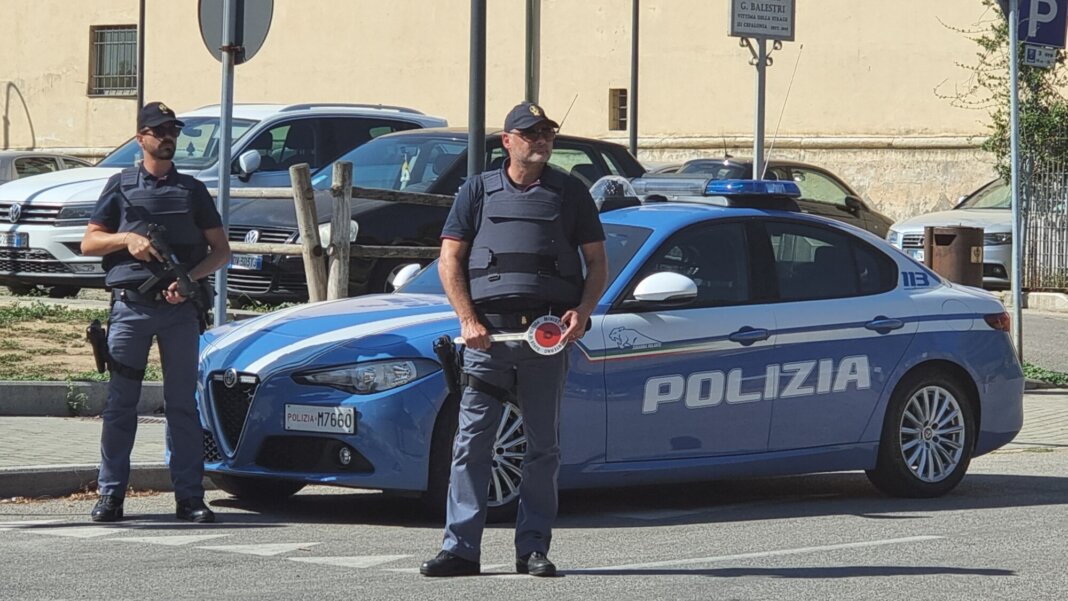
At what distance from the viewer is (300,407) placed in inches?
328

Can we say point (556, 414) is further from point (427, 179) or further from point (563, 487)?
point (427, 179)

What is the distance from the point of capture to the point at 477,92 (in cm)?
1349

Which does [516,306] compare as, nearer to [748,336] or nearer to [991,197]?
[748,336]

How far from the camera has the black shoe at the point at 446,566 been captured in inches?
274

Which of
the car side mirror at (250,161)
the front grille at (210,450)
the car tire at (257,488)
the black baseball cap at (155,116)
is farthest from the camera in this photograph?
the car side mirror at (250,161)

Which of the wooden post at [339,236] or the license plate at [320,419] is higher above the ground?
the wooden post at [339,236]

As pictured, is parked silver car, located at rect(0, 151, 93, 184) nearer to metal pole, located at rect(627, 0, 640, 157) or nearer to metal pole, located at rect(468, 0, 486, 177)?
metal pole, located at rect(627, 0, 640, 157)

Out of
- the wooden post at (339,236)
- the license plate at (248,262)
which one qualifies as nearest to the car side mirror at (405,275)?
the wooden post at (339,236)

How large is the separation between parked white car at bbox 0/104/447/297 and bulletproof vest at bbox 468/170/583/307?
10227 millimetres

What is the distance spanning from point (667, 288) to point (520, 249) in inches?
65.4

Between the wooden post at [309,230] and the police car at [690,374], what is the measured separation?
3.53 metres

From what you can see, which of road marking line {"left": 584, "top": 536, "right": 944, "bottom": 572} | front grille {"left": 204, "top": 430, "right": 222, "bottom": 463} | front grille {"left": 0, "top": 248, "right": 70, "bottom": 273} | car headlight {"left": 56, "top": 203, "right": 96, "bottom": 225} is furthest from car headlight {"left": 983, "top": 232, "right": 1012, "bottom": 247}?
front grille {"left": 204, "top": 430, "right": 222, "bottom": 463}

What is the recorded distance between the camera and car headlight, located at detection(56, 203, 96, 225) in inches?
688

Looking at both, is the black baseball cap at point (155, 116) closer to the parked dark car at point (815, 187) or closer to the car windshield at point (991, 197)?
the parked dark car at point (815, 187)
